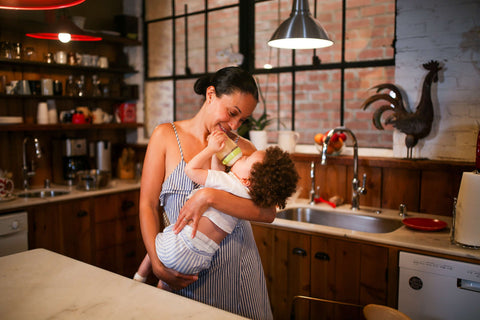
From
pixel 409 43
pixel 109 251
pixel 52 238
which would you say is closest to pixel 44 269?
pixel 52 238

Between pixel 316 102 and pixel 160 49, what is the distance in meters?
1.90

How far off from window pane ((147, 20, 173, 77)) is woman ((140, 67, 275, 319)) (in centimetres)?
266

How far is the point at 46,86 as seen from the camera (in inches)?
143

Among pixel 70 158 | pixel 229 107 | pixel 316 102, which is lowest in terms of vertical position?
pixel 70 158

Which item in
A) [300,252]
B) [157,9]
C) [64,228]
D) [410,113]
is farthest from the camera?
[157,9]

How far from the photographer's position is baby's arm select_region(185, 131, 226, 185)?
1.57 meters

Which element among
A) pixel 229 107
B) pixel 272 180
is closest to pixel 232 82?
pixel 229 107

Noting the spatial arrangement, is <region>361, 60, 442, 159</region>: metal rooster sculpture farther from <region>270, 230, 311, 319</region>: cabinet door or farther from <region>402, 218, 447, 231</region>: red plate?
<region>270, 230, 311, 319</region>: cabinet door

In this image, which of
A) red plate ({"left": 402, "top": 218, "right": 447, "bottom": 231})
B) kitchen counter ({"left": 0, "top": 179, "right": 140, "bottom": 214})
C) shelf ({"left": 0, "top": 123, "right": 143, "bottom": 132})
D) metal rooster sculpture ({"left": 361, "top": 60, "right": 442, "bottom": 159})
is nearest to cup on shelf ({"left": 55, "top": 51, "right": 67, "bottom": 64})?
shelf ({"left": 0, "top": 123, "right": 143, "bottom": 132})

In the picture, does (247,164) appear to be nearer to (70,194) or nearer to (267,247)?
(267,247)

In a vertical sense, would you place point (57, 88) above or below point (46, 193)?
above

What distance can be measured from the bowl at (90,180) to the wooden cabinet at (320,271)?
1606 millimetres

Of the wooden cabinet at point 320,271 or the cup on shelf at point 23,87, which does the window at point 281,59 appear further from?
the cup on shelf at point 23,87

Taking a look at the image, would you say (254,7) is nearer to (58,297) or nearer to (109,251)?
(109,251)
